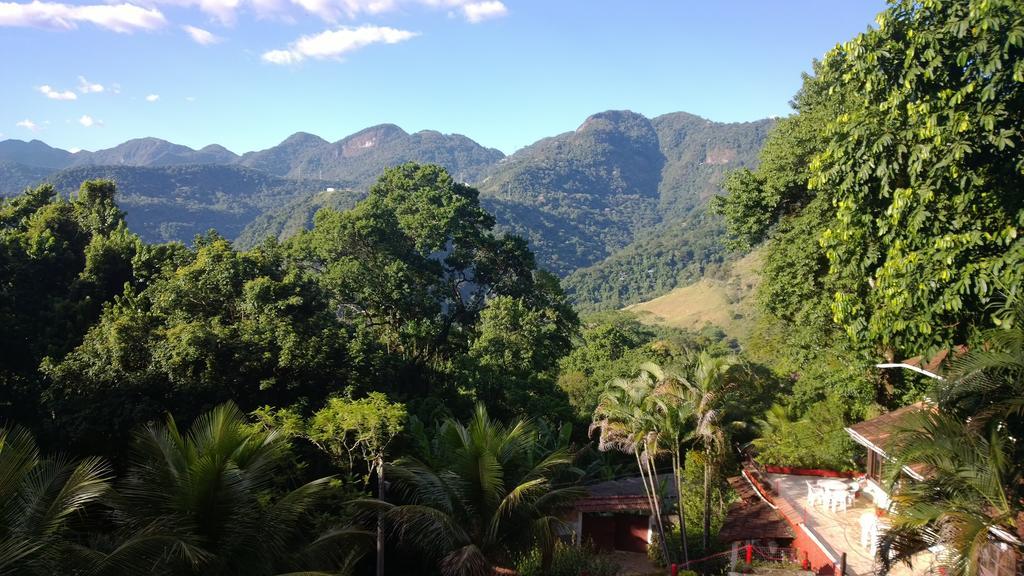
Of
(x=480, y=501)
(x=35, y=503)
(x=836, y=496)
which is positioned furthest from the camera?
(x=836, y=496)

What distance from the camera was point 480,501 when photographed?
30.9ft

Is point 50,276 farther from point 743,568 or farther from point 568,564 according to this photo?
point 743,568

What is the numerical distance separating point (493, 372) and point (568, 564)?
9.79 m

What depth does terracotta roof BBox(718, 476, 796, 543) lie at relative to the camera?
1188cm

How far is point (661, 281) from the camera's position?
142125 mm

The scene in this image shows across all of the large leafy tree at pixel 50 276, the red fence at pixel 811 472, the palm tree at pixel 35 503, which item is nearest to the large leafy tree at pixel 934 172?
the red fence at pixel 811 472

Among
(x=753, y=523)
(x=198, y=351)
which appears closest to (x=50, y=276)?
(x=198, y=351)

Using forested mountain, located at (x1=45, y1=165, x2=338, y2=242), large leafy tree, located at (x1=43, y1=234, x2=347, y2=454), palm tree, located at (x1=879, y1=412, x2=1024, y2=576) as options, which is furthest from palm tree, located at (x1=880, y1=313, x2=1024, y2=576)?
forested mountain, located at (x1=45, y1=165, x2=338, y2=242)

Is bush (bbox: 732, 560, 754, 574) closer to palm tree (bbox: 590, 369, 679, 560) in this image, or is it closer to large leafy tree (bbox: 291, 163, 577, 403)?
palm tree (bbox: 590, 369, 679, 560)

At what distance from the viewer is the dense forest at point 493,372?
609 centimetres

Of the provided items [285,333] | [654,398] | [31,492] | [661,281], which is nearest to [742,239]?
[654,398]

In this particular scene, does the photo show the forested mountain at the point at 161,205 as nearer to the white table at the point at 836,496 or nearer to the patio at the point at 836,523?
the patio at the point at 836,523

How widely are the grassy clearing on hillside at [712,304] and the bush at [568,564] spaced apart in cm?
7589

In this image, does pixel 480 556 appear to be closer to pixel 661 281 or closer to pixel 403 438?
pixel 403 438
